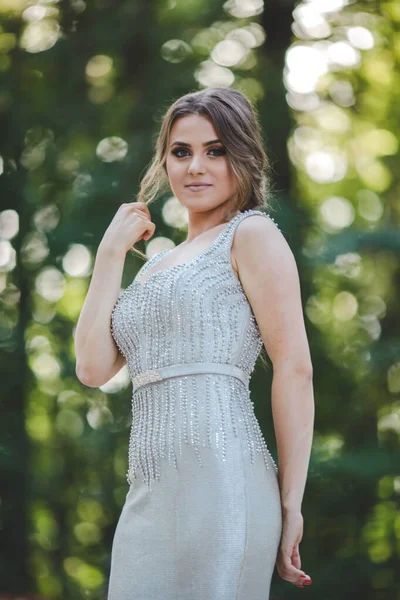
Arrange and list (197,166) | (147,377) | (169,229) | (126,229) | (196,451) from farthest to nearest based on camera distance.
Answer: (169,229)
(126,229)
(197,166)
(147,377)
(196,451)

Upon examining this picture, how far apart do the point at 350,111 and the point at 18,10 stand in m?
2.47

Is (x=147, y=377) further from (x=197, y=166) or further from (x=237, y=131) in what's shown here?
(x=237, y=131)

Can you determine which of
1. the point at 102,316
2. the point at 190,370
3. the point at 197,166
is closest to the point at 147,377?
the point at 190,370

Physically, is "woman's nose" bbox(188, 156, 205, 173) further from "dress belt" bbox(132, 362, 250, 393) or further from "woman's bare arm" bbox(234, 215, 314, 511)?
"dress belt" bbox(132, 362, 250, 393)

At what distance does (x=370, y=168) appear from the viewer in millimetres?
5500

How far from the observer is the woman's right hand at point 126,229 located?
2037mm

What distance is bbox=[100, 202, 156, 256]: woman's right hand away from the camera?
2037 millimetres

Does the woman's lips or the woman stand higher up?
the woman's lips

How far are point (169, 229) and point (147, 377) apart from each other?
348cm

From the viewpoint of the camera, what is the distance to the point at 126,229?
2.07 metres

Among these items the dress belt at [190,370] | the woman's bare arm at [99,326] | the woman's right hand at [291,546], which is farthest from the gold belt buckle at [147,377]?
the woman's right hand at [291,546]

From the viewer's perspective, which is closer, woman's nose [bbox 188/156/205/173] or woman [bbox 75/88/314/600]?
woman [bbox 75/88/314/600]

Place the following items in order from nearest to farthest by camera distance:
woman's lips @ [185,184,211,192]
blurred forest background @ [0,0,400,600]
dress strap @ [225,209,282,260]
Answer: dress strap @ [225,209,282,260] → woman's lips @ [185,184,211,192] → blurred forest background @ [0,0,400,600]

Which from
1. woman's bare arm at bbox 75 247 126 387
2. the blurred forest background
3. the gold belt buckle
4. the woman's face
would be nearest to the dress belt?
the gold belt buckle
